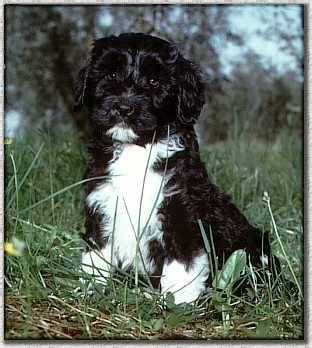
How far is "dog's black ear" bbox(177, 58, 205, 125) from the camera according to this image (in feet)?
11.0

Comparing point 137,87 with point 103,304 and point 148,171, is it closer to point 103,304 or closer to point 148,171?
point 148,171

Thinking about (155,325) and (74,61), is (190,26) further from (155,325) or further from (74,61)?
(155,325)

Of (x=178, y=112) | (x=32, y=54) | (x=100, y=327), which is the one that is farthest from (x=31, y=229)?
(x=32, y=54)

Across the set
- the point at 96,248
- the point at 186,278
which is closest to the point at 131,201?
the point at 96,248

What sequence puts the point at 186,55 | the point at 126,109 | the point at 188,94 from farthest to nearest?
the point at 186,55 → the point at 188,94 → the point at 126,109

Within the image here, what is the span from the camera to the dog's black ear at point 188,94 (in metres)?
3.36

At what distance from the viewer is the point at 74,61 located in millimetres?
A: 4855

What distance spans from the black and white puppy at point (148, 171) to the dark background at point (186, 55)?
0.34m

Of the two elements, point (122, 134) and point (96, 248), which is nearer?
point (122, 134)

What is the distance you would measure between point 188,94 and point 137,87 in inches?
10.7

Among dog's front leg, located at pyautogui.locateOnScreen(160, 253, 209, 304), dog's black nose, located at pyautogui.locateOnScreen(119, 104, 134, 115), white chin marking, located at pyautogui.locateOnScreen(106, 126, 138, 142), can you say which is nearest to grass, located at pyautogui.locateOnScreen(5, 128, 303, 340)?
dog's front leg, located at pyautogui.locateOnScreen(160, 253, 209, 304)

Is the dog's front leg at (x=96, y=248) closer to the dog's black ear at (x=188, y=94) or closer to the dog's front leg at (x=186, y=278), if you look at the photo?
the dog's front leg at (x=186, y=278)

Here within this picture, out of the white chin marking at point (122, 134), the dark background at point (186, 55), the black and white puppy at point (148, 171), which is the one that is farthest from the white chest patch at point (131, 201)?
the dark background at point (186, 55)

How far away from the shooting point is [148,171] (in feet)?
10.9
